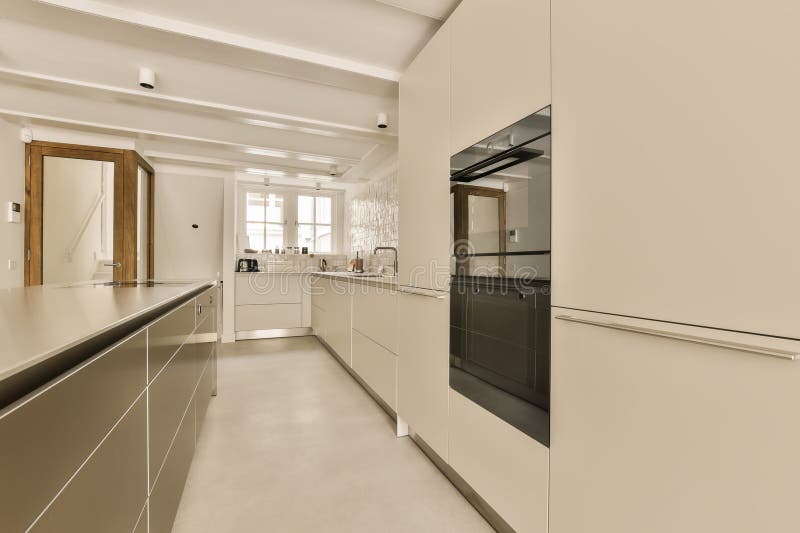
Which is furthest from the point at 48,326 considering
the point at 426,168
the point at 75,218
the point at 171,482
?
the point at 75,218

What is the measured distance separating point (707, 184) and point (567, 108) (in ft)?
1.59

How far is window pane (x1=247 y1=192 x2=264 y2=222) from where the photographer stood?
212 inches

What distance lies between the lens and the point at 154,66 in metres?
2.45

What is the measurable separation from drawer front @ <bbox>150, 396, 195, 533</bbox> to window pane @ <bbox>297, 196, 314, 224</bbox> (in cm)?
418

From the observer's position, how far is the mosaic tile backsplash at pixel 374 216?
14.3 feet

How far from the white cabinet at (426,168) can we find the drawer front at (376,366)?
0.64 m

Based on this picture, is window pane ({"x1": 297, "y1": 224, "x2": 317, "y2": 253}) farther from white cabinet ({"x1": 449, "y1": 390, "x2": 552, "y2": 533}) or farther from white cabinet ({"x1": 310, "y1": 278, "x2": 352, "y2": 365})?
white cabinet ({"x1": 449, "y1": 390, "x2": 552, "y2": 533})

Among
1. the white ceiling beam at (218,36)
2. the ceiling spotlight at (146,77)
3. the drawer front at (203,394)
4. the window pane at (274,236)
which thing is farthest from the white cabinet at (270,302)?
the white ceiling beam at (218,36)

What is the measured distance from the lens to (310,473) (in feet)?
6.13

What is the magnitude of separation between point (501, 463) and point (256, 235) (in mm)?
4923

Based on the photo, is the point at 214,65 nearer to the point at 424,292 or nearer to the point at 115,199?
the point at 424,292

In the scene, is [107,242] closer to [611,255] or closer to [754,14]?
[611,255]

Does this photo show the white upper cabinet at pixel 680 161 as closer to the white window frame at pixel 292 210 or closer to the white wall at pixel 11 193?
the white wall at pixel 11 193

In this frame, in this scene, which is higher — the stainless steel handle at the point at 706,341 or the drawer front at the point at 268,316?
the stainless steel handle at the point at 706,341
